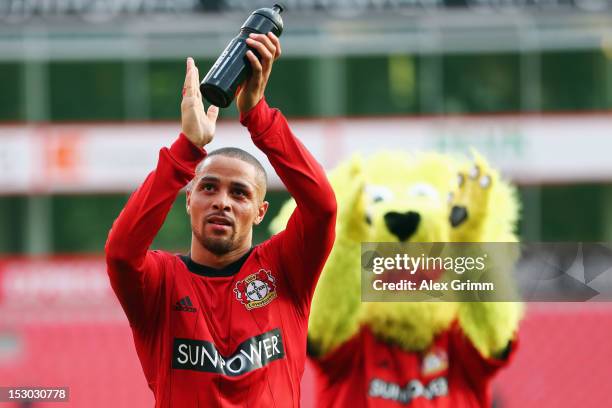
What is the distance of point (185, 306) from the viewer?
2896 millimetres

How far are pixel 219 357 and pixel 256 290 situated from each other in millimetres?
222

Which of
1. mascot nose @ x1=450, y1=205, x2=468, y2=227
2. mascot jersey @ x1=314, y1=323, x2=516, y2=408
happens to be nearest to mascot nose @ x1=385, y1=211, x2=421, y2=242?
mascot nose @ x1=450, y1=205, x2=468, y2=227

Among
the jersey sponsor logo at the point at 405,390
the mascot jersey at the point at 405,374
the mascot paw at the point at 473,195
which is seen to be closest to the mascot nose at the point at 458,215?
the mascot paw at the point at 473,195

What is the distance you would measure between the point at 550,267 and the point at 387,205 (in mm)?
1074

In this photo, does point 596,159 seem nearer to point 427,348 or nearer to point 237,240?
point 427,348

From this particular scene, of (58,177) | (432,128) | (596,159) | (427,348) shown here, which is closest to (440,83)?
(432,128)

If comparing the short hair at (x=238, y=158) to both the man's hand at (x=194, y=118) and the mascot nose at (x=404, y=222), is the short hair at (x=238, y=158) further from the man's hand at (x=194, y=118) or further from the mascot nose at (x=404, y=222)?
the mascot nose at (x=404, y=222)

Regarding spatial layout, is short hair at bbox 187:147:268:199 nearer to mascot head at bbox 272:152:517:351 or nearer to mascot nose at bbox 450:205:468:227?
mascot head at bbox 272:152:517:351

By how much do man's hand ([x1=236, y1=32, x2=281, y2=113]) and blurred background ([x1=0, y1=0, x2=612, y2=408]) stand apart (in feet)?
34.4

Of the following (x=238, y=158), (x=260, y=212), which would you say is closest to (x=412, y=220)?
(x=260, y=212)

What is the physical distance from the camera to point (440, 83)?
13930 mm

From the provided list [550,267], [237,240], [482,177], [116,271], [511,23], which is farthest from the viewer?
[511,23]

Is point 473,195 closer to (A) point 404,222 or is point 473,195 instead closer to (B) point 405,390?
(A) point 404,222

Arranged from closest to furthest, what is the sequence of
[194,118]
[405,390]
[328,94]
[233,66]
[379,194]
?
1. [233,66]
2. [194,118]
3. [405,390]
4. [379,194]
5. [328,94]
